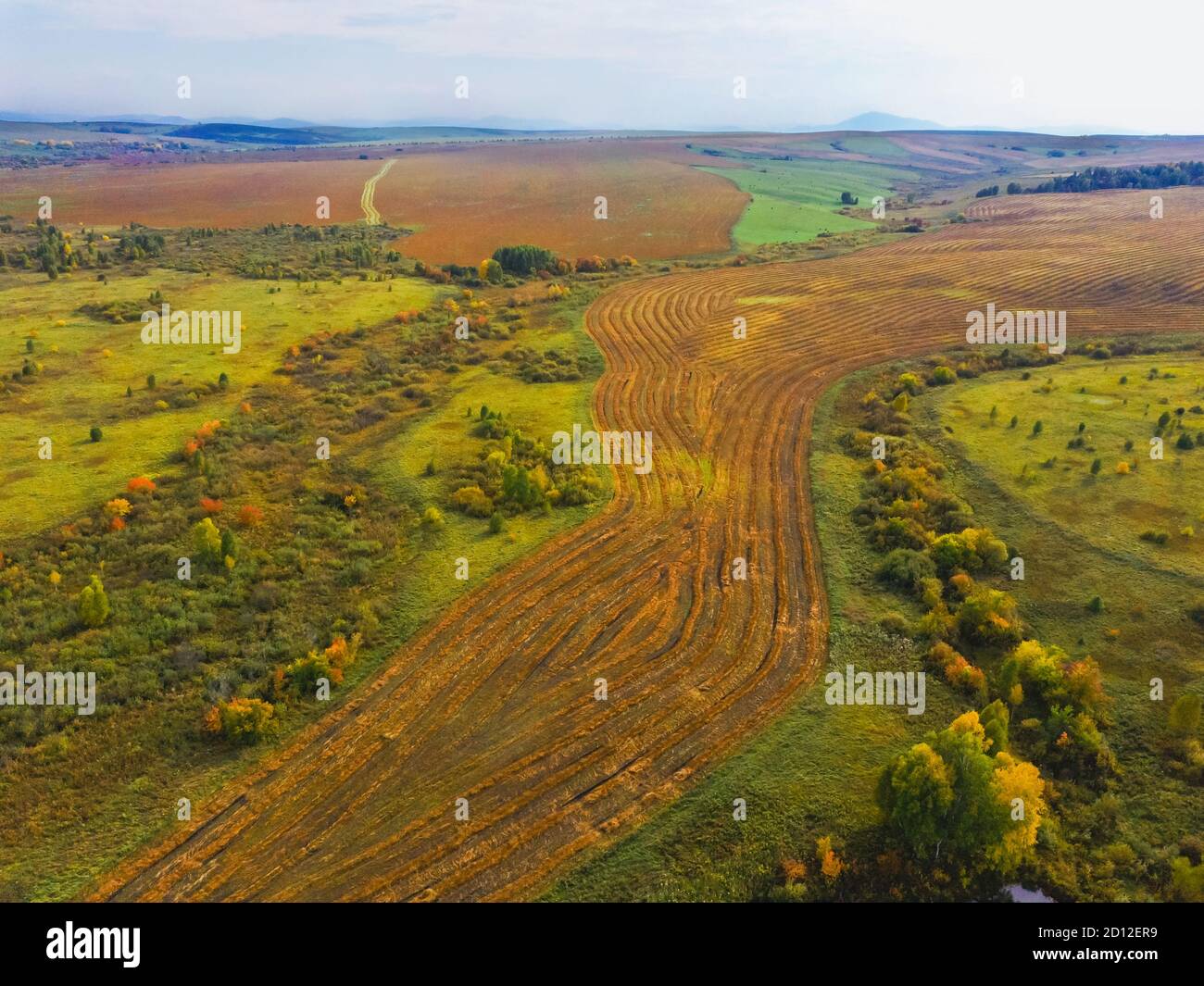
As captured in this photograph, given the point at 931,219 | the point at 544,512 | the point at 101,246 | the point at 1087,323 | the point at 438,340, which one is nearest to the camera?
the point at 544,512

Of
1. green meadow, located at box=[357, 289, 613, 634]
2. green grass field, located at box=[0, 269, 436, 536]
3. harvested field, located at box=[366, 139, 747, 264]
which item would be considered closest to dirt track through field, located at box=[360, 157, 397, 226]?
harvested field, located at box=[366, 139, 747, 264]

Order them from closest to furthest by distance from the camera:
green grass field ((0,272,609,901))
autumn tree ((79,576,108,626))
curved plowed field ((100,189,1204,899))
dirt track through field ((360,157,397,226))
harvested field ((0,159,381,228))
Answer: curved plowed field ((100,189,1204,899)) → green grass field ((0,272,609,901)) → autumn tree ((79,576,108,626)) → harvested field ((0,159,381,228)) → dirt track through field ((360,157,397,226))

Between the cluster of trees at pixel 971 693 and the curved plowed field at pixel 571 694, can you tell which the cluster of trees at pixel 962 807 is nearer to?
the cluster of trees at pixel 971 693

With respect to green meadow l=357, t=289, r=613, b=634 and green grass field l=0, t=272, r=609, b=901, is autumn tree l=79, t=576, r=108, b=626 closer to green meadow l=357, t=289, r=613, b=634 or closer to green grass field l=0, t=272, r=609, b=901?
green grass field l=0, t=272, r=609, b=901

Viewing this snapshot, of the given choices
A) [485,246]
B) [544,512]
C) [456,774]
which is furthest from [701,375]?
[485,246]

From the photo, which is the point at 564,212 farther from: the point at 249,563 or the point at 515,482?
the point at 249,563

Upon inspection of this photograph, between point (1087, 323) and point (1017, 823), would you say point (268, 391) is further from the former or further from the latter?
point (1087, 323)

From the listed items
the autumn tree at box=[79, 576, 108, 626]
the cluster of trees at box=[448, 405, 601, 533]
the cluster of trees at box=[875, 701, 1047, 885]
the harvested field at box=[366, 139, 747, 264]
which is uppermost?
the harvested field at box=[366, 139, 747, 264]

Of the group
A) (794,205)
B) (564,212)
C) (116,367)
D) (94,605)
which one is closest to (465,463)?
(94,605)
